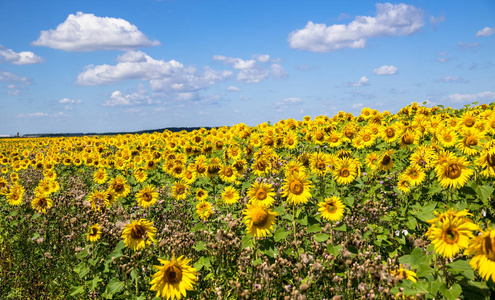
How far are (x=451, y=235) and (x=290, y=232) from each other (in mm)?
1868

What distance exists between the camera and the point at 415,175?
5473mm

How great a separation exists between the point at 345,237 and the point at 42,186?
25.9ft

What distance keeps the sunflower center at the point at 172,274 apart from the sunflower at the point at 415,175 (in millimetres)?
4176

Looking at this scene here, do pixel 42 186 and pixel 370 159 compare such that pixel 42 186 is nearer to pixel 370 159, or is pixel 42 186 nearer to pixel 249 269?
pixel 249 269

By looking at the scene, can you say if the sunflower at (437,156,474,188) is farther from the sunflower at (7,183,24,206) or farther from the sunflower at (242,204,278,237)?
the sunflower at (7,183,24,206)

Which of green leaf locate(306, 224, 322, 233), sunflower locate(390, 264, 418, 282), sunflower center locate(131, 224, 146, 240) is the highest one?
sunflower center locate(131, 224, 146, 240)

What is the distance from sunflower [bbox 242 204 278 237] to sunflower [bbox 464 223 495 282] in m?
2.02

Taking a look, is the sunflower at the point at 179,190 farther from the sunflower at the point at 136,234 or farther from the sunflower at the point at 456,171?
the sunflower at the point at 456,171

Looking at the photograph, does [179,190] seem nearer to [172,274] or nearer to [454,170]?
[172,274]

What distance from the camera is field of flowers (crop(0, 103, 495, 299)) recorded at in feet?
9.77

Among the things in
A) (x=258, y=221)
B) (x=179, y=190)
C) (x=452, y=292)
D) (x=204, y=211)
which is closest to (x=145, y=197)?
(x=179, y=190)

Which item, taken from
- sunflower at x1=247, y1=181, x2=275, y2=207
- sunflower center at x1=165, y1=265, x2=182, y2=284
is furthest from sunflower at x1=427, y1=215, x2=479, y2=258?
sunflower center at x1=165, y1=265, x2=182, y2=284

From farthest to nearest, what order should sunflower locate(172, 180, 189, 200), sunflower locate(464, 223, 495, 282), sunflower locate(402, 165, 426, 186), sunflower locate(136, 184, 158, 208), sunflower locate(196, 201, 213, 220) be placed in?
sunflower locate(172, 180, 189, 200) < sunflower locate(136, 184, 158, 208) < sunflower locate(402, 165, 426, 186) < sunflower locate(196, 201, 213, 220) < sunflower locate(464, 223, 495, 282)

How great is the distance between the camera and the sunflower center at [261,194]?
4.32 metres
